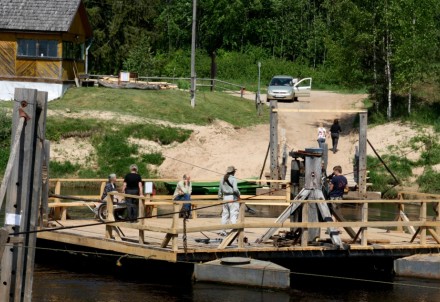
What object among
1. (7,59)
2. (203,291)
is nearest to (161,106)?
(7,59)

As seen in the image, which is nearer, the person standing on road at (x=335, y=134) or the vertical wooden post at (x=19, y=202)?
the vertical wooden post at (x=19, y=202)

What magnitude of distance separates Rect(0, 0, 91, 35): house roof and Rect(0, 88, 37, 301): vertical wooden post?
41.6 m

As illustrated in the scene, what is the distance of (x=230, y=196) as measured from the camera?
27062 mm

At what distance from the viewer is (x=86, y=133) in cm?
5462

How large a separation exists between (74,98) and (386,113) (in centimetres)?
1595

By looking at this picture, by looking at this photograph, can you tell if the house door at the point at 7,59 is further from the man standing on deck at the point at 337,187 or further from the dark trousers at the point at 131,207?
the man standing on deck at the point at 337,187

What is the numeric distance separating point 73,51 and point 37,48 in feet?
9.34

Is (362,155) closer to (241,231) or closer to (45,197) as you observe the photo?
(45,197)

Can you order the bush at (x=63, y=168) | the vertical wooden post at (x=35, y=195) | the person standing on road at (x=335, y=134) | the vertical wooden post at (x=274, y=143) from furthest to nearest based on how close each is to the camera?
the person standing on road at (x=335, y=134) < the bush at (x=63, y=168) < the vertical wooden post at (x=274, y=143) < the vertical wooden post at (x=35, y=195)

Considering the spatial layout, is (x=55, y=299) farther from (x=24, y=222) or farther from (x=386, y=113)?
(x=386, y=113)

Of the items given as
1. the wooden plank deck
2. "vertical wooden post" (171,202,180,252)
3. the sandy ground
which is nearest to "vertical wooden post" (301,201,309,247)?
the wooden plank deck

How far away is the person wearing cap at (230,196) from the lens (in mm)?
26750

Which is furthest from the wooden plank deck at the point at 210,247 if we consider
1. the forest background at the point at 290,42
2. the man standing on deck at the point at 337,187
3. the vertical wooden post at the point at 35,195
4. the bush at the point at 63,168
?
the forest background at the point at 290,42

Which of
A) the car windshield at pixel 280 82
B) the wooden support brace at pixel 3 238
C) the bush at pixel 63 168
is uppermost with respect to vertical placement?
the car windshield at pixel 280 82
